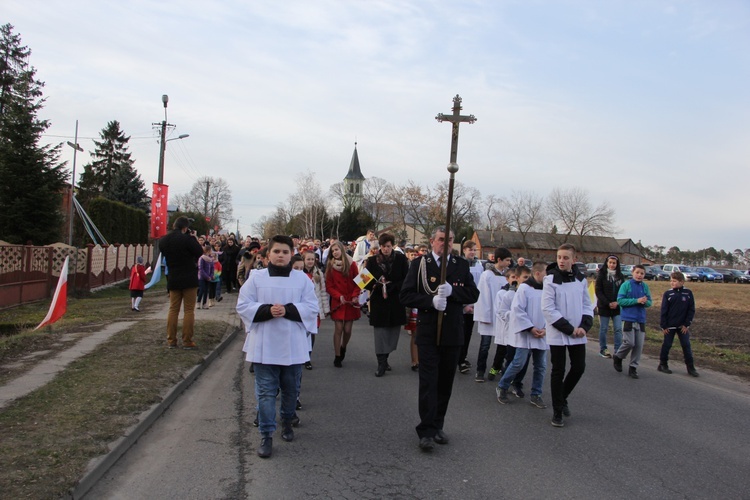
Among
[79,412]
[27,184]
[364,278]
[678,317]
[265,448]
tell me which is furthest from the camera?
[27,184]

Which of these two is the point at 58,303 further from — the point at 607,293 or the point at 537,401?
the point at 607,293

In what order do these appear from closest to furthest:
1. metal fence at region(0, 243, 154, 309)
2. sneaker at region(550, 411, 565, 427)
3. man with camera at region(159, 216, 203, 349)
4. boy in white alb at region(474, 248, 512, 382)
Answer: sneaker at region(550, 411, 565, 427) → boy in white alb at region(474, 248, 512, 382) → man with camera at region(159, 216, 203, 349) → metal fence at region(0, 243, 154, 309)

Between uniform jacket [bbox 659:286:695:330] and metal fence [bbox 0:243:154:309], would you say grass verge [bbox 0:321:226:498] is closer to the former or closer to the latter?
uniform jacket [bbox 659:286:695:330]

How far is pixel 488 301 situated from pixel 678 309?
3.12 meters

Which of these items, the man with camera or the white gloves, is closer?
the white gloves

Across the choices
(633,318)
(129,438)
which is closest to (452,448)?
(129,438)

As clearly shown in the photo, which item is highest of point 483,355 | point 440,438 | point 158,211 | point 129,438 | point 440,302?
point 158,211

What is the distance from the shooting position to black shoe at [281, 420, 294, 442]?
212 inches

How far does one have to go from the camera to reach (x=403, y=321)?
8.73 meters

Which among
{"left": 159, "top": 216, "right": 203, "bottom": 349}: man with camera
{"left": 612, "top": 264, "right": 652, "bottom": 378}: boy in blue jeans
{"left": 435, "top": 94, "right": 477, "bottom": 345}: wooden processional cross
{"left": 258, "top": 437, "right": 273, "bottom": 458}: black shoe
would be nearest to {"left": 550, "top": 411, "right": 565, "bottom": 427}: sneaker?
{"left": 435, "top": 94, "right": 477, "bottom": 345}: wooden processional cross

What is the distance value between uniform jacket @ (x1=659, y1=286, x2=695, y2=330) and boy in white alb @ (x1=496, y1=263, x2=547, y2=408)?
3.15m

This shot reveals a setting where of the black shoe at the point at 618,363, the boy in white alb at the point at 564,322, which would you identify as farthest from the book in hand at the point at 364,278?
the black shoe at the point at 618,363

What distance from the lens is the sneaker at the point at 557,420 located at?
5.96m

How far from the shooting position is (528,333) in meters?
6.96
